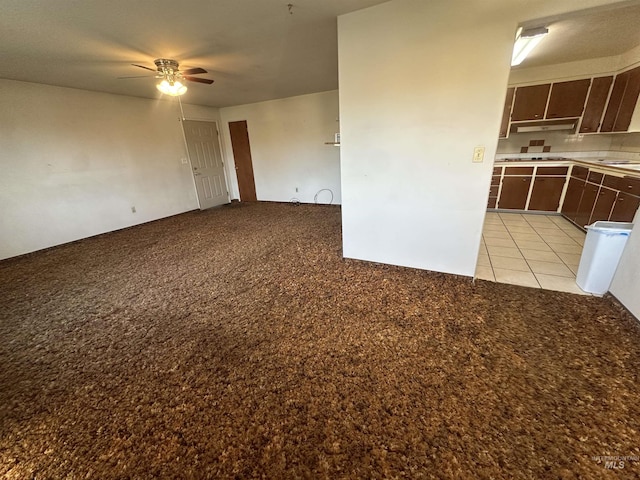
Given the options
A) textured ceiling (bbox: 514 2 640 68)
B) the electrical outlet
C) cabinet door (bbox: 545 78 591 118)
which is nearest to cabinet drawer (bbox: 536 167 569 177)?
cabinet door (bbox: 545 78 591 118)

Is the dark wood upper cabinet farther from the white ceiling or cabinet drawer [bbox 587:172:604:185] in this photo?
cabinet drawer [bbox 587:172:604:185]

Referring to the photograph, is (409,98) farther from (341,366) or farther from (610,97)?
(610,97)

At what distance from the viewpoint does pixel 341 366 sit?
1667 mm

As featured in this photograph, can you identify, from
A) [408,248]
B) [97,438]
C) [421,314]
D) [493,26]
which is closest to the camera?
[97,438]

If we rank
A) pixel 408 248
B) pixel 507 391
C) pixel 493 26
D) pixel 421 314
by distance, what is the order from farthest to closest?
pixel 408 248
pixel 421 314
pixel 493 26
pixel 507 391

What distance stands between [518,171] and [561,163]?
0.55 meters

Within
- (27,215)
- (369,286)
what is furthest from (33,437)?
(27,215)

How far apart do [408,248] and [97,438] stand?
2809 mm

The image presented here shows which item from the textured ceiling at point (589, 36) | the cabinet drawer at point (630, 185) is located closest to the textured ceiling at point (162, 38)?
the textured ceiling at point (589, 36)

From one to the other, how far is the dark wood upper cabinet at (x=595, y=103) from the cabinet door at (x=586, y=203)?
3.93 ft

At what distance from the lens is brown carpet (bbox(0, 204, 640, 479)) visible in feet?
3.90

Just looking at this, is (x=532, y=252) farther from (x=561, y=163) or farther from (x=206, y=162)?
(x=206, y=162)

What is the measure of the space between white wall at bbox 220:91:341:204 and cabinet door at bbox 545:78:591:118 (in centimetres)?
374

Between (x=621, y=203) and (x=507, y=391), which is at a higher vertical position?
(x=621, y=203)
